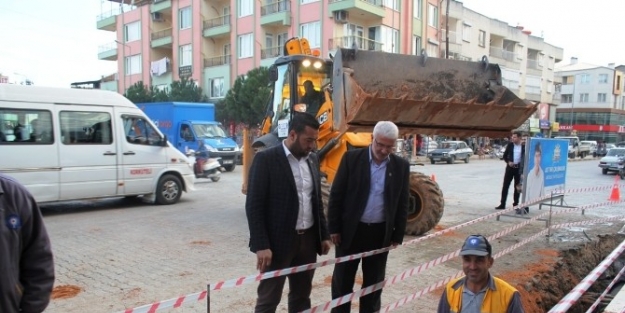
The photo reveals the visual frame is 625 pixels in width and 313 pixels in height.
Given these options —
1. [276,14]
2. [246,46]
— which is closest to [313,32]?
[276,14]

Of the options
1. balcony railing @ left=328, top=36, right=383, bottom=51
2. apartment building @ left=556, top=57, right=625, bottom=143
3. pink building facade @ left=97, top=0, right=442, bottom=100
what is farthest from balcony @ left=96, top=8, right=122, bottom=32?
apartment building @ left=556, top=57, right=625, bottom=143

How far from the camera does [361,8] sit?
29250 millimetres

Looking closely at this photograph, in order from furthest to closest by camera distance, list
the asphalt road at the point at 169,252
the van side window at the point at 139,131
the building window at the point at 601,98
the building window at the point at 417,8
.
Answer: the building window at the point at 601,98 < the building window at the point at 417,8 < the van side window at the point at 139,131 < the asphalt road at the point at 169,252

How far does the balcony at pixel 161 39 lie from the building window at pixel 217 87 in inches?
245

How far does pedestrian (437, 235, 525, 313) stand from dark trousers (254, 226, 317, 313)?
3.74ft

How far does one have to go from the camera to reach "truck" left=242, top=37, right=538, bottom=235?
6.46m

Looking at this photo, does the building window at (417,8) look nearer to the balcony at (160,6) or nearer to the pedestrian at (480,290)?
the balcony at (160,6)

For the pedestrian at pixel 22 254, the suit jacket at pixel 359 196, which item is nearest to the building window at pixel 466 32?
the suit jacket at pixel 359 196

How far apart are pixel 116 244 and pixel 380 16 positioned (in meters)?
27.2

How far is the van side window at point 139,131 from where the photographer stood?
9990mm

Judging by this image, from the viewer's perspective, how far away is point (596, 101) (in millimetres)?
73938

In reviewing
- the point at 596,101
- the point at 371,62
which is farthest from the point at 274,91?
the point at 596,101

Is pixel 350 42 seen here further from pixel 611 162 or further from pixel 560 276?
pixel 560 276

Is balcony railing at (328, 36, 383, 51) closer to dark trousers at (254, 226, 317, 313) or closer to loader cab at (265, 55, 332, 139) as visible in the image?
loader cab at (265, 55, 332, 139)
